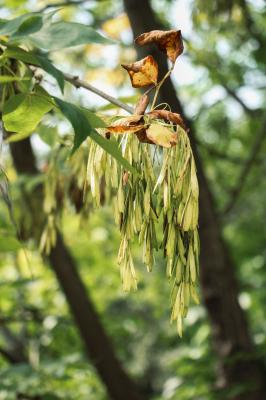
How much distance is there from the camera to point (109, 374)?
11.3 ft

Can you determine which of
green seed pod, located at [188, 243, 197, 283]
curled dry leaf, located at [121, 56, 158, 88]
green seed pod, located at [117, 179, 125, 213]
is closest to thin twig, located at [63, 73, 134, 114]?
curled dry leaf, located at [121, 56, 158, 88]

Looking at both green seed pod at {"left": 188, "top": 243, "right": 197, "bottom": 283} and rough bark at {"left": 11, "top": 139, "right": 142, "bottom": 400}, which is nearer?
green seed pod at {"left": 188, "top": 243, "right": 197, "bottom": 283}

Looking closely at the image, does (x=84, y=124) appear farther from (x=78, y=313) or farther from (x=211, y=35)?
(x=211, y=35)

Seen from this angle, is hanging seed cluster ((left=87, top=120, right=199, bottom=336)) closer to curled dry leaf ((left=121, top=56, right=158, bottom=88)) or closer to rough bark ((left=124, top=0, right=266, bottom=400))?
curled dry leaf ((left=121, top=56, right=158, bottom=88))

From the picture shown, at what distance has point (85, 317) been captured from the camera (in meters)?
3.48

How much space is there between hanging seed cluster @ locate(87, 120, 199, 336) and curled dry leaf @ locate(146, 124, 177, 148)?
0.12 feet

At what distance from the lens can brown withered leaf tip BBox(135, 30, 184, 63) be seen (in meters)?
1.10

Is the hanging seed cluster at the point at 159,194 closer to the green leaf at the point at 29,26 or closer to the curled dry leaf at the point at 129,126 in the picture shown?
the curled dry leaf at the point at 129,126

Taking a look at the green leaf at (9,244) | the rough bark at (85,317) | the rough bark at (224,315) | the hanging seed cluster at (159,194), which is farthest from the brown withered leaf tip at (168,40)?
the rough bark at (85,317)

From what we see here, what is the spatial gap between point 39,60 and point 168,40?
0.22m

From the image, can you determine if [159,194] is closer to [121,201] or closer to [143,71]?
[121,201]

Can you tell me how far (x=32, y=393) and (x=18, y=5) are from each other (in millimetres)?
1384

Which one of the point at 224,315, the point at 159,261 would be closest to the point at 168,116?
the point at 224,315

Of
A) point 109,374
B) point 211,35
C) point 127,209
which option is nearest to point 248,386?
point 109,374
